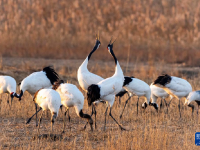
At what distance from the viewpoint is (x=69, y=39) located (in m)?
20.7

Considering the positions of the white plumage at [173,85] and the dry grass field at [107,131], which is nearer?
the dry grass field at [107,131]

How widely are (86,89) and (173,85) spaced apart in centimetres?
191

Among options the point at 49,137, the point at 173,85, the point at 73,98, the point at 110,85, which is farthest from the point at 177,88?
the point at 49,137

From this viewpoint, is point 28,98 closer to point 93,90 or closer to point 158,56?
point 93,90

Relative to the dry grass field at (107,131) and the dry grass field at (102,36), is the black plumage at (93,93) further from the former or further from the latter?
the dry grass field at (102,36)

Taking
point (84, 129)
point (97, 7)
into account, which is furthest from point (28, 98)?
point (97, 7)

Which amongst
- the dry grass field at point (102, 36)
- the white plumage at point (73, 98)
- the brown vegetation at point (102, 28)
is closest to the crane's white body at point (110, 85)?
the white plumage at point (73, 98)

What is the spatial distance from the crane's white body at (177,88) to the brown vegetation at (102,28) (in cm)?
990

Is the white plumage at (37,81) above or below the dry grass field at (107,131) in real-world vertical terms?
above

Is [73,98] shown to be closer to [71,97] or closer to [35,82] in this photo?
[71,97]

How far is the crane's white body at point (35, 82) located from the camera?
7855 millimetres

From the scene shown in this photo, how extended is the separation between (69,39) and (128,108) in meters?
12.1

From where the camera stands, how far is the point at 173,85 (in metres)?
8.38

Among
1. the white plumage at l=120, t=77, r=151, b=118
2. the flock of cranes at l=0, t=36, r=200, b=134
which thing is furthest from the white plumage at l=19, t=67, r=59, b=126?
the white plumage at l=120, t=77, r=151, b=118
